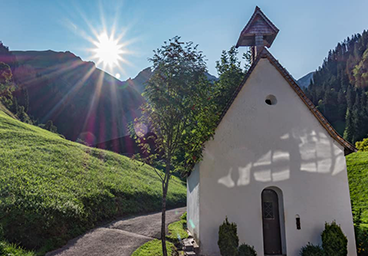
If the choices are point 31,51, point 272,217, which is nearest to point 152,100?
point 272,217

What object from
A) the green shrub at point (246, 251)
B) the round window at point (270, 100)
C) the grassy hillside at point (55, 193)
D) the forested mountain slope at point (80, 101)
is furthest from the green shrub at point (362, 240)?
the forested mountain slope at point (80, 101)

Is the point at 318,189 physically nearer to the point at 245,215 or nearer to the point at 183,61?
the point at 245,215

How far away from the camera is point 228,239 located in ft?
29.0

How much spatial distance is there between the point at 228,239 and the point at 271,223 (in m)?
2.11

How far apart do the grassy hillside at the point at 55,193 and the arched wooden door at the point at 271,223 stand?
197 inches

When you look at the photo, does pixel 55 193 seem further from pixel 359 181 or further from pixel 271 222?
pixel 359 181

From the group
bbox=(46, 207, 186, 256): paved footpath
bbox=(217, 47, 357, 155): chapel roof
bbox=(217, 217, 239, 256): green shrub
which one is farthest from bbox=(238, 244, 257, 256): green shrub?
bbox=(217, 47, 357, 155): chapel roof

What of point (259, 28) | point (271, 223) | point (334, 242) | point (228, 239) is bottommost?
point (334, 242)

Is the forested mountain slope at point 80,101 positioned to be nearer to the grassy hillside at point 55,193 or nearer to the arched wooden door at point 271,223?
the grassy hillside at point 55,193

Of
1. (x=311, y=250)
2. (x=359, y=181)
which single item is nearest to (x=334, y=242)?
(x=311, y=250)

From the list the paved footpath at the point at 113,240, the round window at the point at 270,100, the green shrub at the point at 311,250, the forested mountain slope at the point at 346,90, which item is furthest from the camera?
the forested mountain slope at the point at 346,90

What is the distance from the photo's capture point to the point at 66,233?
10875mm

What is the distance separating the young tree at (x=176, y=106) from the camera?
8.88m

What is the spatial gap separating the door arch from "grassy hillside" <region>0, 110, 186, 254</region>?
5.02 meters
